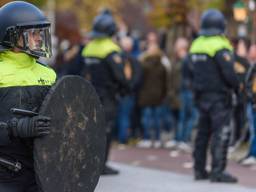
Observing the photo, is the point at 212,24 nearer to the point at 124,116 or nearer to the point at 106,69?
the point at 106,69

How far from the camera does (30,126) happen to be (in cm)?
546

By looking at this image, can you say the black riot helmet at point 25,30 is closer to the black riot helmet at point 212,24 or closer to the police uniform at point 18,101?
the police uniform at point 18,101

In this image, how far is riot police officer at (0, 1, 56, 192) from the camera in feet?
18.6

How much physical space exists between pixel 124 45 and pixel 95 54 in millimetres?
4770

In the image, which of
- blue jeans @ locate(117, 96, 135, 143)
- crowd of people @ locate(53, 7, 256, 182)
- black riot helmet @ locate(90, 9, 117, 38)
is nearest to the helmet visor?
crowd of people @ locate(53, 7, 256, 182)

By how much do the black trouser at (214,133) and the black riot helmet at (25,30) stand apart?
5448 mm

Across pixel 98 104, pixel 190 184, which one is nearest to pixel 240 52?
pixel 190 184

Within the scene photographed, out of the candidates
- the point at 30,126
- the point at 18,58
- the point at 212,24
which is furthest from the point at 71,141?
the point at 212,24

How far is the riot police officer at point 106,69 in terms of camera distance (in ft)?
39.5

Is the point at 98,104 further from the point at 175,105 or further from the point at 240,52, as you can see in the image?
the point at 175,105

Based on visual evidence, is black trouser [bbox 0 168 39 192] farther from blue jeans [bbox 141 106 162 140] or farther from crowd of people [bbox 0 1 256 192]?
blue jeans [bbox 141 106 162 140]

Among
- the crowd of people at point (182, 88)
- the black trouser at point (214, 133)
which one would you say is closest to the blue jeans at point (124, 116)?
the crowd of people at point (182, 88)

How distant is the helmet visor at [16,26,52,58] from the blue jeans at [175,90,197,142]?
9814 millimetres

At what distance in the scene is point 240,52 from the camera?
14711mm
